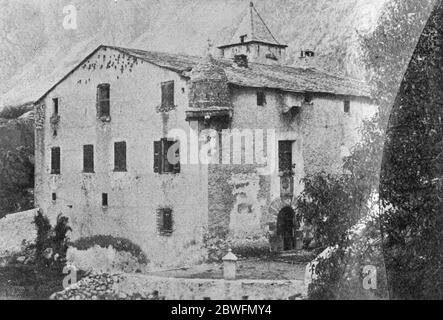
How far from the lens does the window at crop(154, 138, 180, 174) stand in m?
13.9

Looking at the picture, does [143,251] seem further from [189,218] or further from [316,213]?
[316,213]

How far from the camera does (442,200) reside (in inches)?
379

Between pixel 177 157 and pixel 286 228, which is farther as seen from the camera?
pixel 286 228

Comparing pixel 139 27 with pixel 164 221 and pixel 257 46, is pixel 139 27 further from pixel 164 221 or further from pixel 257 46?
pixel 257 46

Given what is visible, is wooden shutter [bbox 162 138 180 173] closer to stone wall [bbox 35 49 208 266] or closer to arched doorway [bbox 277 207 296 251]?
stone wall [bbox 35 49 208 266]

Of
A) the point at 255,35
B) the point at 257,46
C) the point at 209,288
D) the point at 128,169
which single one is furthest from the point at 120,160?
the point at 257,46

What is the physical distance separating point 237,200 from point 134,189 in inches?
106

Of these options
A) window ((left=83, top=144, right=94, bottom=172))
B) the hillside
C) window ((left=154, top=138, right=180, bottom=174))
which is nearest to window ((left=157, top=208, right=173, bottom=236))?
window ((left=154, top=138, right=180, bottom=174))

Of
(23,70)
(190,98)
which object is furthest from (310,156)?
(23,70)

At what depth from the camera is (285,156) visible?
45.2 ft

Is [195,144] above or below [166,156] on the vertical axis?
above

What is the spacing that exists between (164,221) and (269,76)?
13.8 feet

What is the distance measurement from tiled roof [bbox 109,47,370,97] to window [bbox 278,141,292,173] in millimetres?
1311
